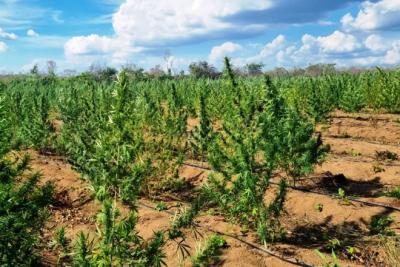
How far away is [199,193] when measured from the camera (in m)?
9.18

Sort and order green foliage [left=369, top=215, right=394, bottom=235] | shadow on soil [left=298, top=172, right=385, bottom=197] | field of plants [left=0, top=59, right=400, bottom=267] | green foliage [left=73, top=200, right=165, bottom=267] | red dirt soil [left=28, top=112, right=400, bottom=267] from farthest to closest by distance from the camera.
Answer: shadow on soil [left=298, top=172, right=385, bottom=197]
green foliage [left=369, top=215, right=394, bottom=235]
red dirt soil [left=28, top=112, right=400, bottom=267]
field of plants [left=0, top=59, right=400, bottom=267]
green foliage [left=73, top=200, right=165, bottom=267]

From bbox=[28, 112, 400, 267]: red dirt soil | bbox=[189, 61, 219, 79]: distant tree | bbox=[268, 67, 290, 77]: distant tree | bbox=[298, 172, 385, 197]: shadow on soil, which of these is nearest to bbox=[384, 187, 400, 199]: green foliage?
bbox=[28, 112, 400, 267]: red dirt soil

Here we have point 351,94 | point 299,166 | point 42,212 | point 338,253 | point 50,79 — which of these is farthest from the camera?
point 50,79

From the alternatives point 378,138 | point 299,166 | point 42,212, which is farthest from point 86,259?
point 378,138

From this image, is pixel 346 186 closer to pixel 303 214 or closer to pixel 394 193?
pixel 394 193

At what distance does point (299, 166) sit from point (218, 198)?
6.21 feet

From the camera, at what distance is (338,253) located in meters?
6.81

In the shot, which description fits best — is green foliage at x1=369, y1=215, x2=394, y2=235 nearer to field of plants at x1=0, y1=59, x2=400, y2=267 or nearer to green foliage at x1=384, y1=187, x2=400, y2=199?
field of plants at x1=0, y1=59, x2=400, y2=267

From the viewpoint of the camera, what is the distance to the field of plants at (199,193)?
3.79 metres

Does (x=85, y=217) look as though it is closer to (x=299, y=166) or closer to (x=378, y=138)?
(x=299, y=166)

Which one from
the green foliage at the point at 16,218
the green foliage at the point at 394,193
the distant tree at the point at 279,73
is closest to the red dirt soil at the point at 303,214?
the green foliage at the point at 394,193

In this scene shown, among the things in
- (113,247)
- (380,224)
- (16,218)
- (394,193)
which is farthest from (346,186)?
(16,218)

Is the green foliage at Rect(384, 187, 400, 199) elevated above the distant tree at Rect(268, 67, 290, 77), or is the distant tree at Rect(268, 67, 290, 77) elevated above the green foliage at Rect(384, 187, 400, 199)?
the distant tree at Rect(268, 67, 290, 77)

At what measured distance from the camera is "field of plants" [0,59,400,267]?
12.4 ft
